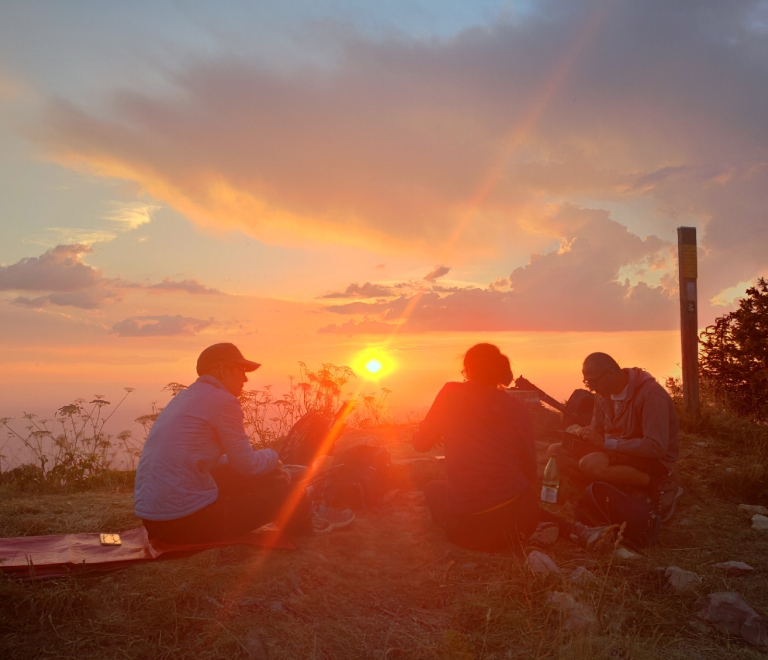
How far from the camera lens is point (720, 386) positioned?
1203cm

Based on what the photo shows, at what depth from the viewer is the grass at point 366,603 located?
350cm

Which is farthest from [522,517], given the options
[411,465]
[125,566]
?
[125,566]

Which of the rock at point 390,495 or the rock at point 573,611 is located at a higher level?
the rock at point 390,495

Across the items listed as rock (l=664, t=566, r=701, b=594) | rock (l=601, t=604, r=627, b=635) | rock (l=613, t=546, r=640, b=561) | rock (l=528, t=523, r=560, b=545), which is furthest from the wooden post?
rock (l=601, t=604, r=627, b=635)

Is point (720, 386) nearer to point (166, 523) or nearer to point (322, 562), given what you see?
point (322, 562)

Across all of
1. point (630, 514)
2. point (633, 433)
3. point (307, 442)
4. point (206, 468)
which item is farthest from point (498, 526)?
point (307, 442)

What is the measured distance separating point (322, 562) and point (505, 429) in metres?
1.83

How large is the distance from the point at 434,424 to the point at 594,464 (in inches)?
74.9

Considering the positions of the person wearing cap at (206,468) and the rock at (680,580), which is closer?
the rock at (680,580)

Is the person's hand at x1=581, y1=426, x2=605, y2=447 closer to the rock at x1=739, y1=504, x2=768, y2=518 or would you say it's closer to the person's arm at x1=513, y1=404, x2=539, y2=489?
the person's arm at x1=513, y1=404, x2=539, y2=489

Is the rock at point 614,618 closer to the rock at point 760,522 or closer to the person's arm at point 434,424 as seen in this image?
the person's arm at point 434,424

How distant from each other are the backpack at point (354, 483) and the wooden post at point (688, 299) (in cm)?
611

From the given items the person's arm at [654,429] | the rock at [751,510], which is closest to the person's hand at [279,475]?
the person's arm at [654,429]

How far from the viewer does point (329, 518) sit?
5.62 metres
